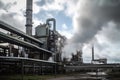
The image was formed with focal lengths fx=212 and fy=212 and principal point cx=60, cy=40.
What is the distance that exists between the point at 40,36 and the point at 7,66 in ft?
59.9

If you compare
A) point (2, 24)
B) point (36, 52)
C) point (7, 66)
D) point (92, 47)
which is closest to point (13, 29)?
point (2, 24)

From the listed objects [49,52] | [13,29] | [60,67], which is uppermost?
[13,29]

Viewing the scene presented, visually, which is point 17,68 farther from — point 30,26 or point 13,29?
point 30,26

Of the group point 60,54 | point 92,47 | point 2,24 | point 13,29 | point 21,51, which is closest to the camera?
point 2,24

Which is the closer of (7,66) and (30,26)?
(7,66)

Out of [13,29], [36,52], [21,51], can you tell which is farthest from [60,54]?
[13,29]

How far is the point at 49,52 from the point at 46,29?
23.1 feet

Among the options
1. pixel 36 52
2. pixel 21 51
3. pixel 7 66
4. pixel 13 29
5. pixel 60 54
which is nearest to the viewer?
pixel 13 29

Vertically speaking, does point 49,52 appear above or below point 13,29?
below

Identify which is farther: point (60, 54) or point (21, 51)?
point (60, 54)

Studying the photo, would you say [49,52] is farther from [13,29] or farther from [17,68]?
[13,29]

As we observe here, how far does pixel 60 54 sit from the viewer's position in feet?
231

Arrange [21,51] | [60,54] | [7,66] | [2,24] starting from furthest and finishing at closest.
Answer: [60,54], [21,51], [7,66], [2,24]

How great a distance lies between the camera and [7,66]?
49844mm
